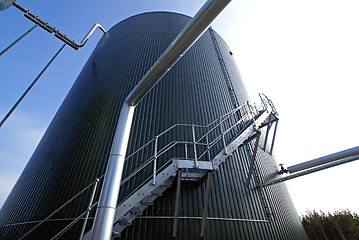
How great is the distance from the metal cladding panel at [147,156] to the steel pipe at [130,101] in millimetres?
3122

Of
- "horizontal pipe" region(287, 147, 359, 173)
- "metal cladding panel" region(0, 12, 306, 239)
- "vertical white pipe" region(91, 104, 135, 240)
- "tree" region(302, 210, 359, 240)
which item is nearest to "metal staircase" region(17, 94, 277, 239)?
"metal cladding panel" region(0, 12, 306, 239)

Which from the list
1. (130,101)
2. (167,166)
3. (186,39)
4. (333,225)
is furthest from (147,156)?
(333,225)

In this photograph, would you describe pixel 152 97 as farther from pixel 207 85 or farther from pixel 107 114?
pixel 207 85

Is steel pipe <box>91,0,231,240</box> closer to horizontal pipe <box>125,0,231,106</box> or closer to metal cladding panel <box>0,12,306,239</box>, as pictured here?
horizontal pipe <box>125,0,231,106</box>

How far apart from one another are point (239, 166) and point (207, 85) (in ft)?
15.7

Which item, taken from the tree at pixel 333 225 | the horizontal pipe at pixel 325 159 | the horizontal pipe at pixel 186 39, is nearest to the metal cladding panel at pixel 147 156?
the horizontal pipe at pixel 325 159

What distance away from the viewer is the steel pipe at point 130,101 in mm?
2627

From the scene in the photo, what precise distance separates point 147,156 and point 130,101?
3331 millimetres

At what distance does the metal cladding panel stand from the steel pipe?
123 inches

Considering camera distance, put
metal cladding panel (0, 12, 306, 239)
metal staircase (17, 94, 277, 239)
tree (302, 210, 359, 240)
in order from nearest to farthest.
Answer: metal staircase (17, 94, 277, 239), metal cladding panel (0, 12, 306, 239), tree (302, 210, 359, 240)

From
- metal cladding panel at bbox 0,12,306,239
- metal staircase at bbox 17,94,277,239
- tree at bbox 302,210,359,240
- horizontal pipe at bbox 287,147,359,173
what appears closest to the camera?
metal staircase at bbox 17,94,277,239

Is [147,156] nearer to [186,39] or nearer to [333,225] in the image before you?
[186,39]

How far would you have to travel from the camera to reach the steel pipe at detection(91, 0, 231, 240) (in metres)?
2.63

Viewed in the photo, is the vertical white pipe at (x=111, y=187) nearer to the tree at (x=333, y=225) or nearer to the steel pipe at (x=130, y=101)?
the steel pipe at (x=130, y=101)
